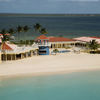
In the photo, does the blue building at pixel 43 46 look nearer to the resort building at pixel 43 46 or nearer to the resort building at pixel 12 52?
the resort building at pixel 43 46

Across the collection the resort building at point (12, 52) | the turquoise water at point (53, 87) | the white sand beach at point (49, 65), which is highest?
the resort building at point (12, 52)

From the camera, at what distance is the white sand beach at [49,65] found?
3123 cm

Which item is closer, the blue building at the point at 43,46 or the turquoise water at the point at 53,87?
the turquoise water at the point at 53,87

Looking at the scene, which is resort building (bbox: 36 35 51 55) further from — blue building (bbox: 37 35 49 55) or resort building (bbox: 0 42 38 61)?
resort building (bbox: 0 42 38 61)

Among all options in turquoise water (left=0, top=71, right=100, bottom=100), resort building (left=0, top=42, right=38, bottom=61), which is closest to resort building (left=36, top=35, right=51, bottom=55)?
resort building (left=0, top=42, right=38, bottom=61)

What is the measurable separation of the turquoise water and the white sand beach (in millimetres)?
2118

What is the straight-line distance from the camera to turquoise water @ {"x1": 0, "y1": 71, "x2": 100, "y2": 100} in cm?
2439

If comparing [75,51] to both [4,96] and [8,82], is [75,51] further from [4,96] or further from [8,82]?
[4,96]

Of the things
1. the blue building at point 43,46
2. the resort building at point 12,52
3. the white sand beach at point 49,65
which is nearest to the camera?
the white sand beach at point 49,65

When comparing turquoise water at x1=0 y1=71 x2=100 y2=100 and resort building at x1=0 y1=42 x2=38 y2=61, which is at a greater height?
resort building at x1=0 y1=42 x2=38 y2=61

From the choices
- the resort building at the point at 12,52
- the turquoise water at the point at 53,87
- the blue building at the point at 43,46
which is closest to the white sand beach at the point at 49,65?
the resort building at the point at 12,52

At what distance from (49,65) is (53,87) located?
7398 mm

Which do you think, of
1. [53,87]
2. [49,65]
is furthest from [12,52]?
[53,87]

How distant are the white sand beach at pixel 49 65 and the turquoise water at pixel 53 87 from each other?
2118mm
